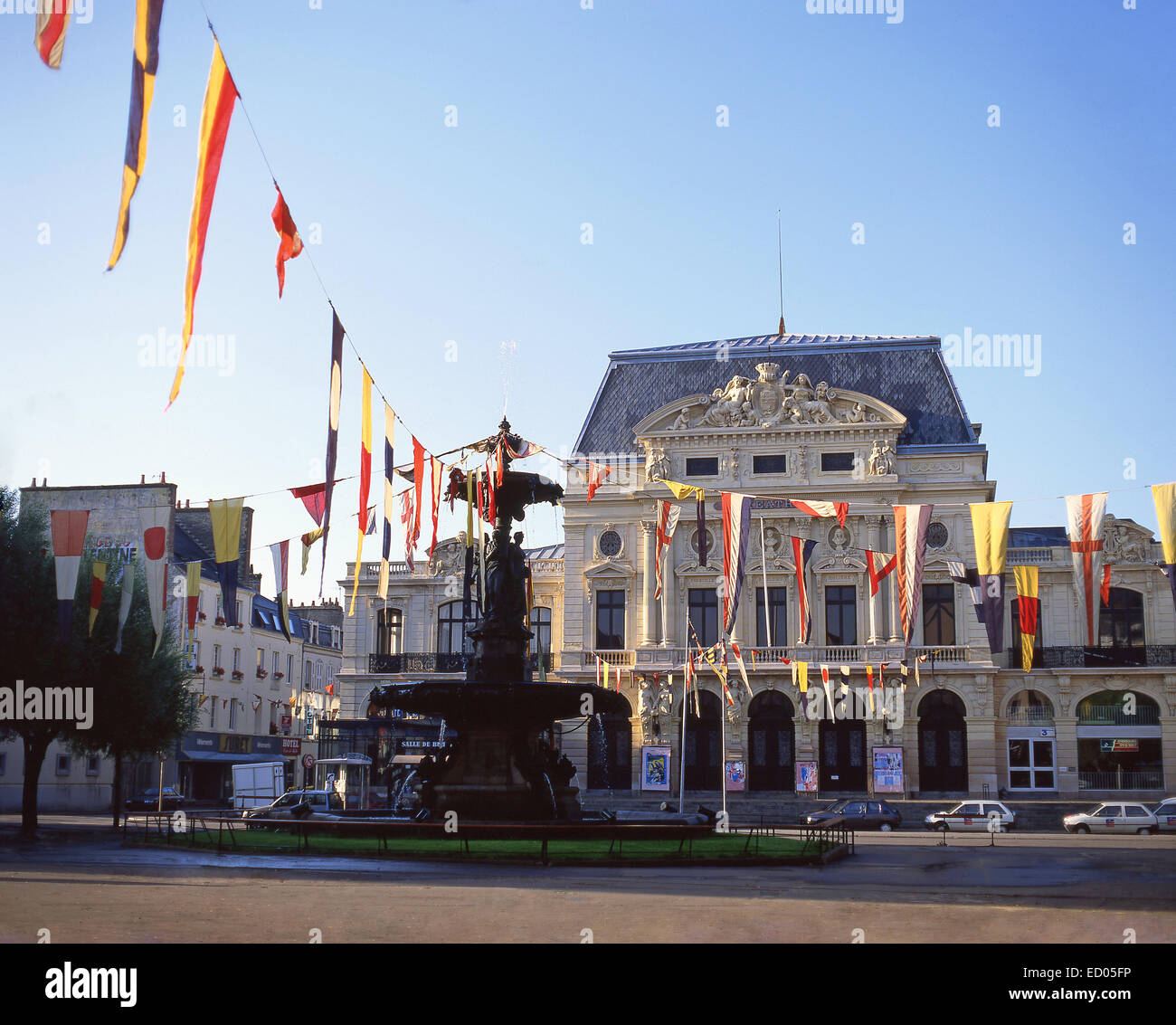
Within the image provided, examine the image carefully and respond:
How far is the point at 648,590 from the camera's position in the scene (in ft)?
184

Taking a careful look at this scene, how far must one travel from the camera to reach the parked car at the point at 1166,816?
1660 inches

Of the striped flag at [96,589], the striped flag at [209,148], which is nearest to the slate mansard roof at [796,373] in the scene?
the striped flag at [96,589]

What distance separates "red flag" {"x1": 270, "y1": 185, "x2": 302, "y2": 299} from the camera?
16188 mm

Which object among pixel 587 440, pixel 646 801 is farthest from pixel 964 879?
pixel 587 440

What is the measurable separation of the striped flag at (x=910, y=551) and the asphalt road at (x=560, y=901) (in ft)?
33.9

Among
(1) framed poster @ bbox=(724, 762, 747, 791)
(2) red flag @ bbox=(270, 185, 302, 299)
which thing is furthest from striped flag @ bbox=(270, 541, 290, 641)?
(1) framed poster @ bbox=(724, 762, 747, 791)

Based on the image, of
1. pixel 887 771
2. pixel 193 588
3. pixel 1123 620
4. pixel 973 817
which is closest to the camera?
pixel 193 588

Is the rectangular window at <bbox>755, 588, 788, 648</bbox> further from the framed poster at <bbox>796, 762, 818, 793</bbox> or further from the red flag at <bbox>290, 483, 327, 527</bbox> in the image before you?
the red flag at <bbox>290, 483, 327, 527</bbox>

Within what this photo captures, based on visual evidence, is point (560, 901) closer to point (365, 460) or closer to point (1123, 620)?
point (365, 460)

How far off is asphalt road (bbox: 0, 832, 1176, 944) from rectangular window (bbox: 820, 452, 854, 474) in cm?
3254

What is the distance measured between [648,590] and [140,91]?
45.4 m

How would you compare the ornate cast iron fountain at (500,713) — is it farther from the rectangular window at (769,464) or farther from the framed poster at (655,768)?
the rectangular window at (769,464)

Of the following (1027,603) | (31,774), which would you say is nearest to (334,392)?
(31,774)

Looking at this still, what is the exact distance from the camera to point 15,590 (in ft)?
104
